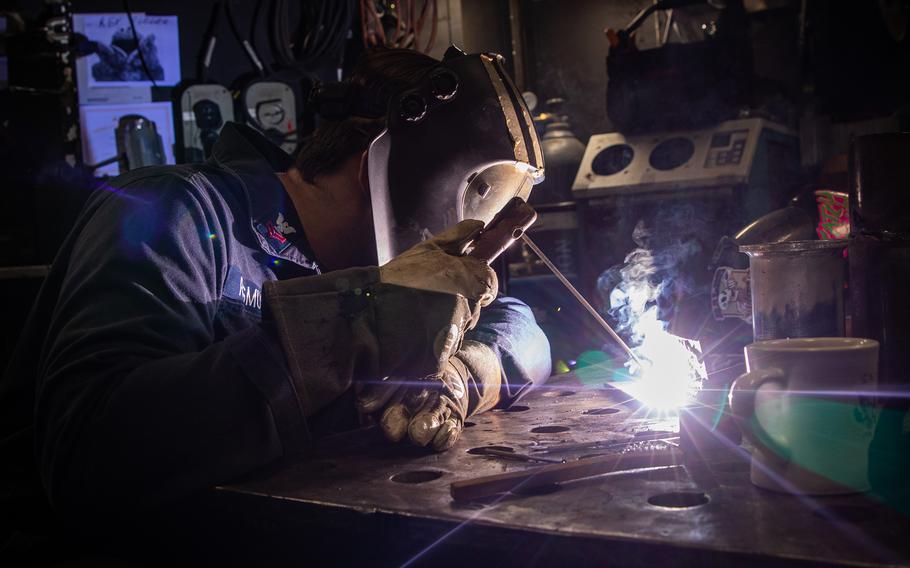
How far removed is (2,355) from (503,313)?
2550 mm

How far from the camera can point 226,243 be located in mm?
1697

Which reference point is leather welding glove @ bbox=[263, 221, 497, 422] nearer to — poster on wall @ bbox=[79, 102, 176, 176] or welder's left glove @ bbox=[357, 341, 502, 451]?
welder's left glove @ bbox=[357, 341, 502, 451]

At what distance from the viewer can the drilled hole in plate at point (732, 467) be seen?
1.12 m

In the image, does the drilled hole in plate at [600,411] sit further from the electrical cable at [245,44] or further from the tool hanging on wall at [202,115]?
the electrical cable at [245,44]

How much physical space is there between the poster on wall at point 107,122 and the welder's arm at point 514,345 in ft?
12.3

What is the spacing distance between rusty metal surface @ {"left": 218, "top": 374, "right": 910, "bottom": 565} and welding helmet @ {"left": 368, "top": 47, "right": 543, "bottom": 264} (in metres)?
0.57

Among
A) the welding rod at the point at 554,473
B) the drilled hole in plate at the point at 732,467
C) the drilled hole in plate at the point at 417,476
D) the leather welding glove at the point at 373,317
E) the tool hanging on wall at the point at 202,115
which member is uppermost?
the tool hanging on wall at the point at 202,115

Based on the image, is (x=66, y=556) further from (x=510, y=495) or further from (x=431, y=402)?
(x=510, y=495)

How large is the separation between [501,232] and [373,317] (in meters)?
0.31

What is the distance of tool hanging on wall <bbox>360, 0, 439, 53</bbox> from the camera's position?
3965 mm

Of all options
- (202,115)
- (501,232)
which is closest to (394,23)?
(202,115)

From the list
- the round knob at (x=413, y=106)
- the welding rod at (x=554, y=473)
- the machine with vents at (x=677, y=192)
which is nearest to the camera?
the welding rod at (x=554, y=473)

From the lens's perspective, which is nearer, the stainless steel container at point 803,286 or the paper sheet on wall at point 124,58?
the stainless steel container at point 803,286

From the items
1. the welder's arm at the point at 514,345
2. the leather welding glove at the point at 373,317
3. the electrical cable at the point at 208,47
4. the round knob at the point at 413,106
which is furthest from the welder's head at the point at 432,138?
the electrical cable at the point at 208,47
